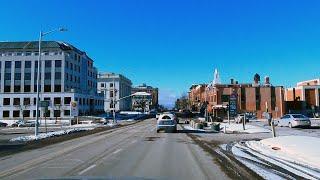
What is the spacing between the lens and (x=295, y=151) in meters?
17.2

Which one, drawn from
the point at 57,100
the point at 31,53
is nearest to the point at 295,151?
the point at 57,100

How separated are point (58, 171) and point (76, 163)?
2.47 meters

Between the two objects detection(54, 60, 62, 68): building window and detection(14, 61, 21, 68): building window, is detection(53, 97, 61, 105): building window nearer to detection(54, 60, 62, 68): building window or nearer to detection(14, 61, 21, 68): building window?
detection(54, 60, 62, 68): building window

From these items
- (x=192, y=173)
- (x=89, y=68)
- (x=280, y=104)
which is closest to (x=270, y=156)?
(x=192, y=173)

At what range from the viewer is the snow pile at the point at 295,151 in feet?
48.9

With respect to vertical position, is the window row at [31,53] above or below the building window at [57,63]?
above

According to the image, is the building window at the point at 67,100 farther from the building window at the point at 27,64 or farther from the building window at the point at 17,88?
the building window at the point at 27,64

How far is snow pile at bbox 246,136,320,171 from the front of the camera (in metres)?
14.9

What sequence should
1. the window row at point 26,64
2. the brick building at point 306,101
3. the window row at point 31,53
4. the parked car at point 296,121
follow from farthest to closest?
the window row at point 31,53
the window row at point 26,64
the brick building at point 306,101
the parked car at point 296,121

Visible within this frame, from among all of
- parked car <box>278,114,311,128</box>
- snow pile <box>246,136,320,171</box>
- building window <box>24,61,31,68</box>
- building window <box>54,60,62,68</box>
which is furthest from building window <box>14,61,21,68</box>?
snow pile <box>246,136,320,171</box>

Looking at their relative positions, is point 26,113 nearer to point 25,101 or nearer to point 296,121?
point 25,101

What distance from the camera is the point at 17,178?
11.9 metres

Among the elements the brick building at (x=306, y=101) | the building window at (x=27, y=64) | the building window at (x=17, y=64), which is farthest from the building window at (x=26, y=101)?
the brick building at (x=306, y=101)

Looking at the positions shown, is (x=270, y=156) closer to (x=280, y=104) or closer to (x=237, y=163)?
(x=237, y=163)
